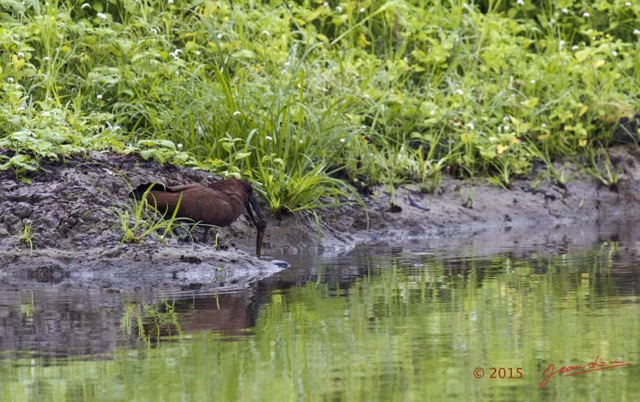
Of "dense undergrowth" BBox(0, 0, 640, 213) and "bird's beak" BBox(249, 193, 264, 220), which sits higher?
"dense undergrowth" BBox(0, 0, 640, 213)

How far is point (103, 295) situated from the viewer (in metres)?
6.67

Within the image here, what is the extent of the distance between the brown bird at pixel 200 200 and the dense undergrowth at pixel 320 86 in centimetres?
59

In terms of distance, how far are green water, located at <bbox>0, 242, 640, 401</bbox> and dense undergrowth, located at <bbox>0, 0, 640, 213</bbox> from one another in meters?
2.04

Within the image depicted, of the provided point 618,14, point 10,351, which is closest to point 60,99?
point 10,351

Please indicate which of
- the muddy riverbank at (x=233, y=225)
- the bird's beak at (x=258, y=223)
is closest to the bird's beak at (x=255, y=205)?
the bird's beak at (x=258, y=223)

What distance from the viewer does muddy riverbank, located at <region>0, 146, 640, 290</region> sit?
7.34 metres

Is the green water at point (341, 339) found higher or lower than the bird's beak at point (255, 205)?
lower

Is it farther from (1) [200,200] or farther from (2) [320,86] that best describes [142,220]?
(2) [320,86]

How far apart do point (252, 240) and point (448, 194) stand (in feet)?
7.51

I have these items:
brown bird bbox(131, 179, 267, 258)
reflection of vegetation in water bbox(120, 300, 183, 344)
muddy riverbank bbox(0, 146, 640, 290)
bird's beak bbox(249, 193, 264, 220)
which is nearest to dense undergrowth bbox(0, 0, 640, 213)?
muddy riverbank bbox(0, 146, 640, 290)

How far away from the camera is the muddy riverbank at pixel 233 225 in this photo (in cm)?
734

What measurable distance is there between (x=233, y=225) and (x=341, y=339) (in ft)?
12.9

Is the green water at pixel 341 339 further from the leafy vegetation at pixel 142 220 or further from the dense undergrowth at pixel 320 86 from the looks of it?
the dense undergrowth at pixel 320 86

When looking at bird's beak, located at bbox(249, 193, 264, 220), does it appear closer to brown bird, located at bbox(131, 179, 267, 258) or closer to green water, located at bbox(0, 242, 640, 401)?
brown bird, located at bbox(131, 179, 267, 258)
